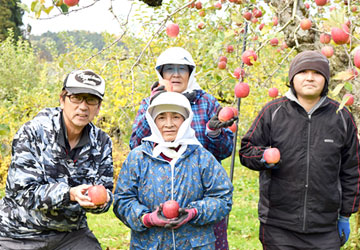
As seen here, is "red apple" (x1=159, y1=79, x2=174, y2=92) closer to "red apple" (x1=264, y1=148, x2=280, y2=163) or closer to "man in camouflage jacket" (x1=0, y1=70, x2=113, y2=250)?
"man in camouflage jacket" (x1=0, y1=70, x2=113, y2=250)

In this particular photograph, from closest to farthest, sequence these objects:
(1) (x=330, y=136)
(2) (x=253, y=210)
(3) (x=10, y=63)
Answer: (1) (x=330, y=136)
(2) (x=253, y=210)
(3) (x=10, y=63)

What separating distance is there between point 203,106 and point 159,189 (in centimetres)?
63

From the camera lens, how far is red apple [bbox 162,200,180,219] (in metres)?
1.74

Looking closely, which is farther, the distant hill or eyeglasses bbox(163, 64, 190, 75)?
the distant hill

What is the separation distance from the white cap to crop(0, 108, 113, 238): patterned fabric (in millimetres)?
197

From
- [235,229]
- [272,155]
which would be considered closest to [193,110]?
[272,155]

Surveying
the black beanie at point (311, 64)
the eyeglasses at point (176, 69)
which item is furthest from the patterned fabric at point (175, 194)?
the black beanie at point (311, 64)

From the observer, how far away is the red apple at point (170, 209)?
1739 millimetres

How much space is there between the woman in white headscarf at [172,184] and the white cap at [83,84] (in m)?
0.31

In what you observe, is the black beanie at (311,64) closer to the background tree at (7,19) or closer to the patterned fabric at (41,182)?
the patterned fabric at (41,182)

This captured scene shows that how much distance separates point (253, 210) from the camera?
5.52 m

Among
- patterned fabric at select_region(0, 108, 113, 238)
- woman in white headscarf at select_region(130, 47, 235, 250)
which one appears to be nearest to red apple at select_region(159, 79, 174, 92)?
woman in white headscarf at select_region(130, 47, 235, 250)

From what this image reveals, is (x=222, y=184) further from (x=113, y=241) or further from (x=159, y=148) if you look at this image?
(x=113, y=241)

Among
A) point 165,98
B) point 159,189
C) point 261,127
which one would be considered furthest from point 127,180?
point 261,127
